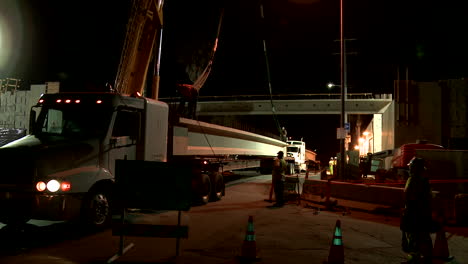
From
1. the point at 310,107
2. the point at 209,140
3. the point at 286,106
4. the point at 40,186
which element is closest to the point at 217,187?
the point at 209,140

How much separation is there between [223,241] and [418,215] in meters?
3.75

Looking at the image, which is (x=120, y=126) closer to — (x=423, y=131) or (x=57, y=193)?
(x=57, y=193)

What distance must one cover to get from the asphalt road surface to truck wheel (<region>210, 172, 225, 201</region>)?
2.53 metres

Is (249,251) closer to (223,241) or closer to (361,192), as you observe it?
(223,241)

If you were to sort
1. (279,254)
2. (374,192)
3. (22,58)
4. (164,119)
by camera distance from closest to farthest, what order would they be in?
(279,254) → (164,119) → (374,192) → (22,58)

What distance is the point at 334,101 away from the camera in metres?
45.2

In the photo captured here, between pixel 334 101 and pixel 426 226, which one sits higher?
pixel 334 101

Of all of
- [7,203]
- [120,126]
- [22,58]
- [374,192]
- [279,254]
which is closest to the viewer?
[279,254]

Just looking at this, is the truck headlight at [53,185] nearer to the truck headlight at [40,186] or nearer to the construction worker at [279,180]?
the truck headlight at [40,186]

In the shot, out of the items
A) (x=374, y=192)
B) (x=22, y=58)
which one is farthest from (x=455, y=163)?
(x=22, y=58)

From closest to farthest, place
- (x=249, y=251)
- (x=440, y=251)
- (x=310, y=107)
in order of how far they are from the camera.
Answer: (x=249, y=251), (x=440, y=251), (x=310, y=107)

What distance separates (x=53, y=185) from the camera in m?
8.12

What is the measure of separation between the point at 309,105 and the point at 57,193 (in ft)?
132

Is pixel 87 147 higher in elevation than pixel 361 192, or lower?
higher
